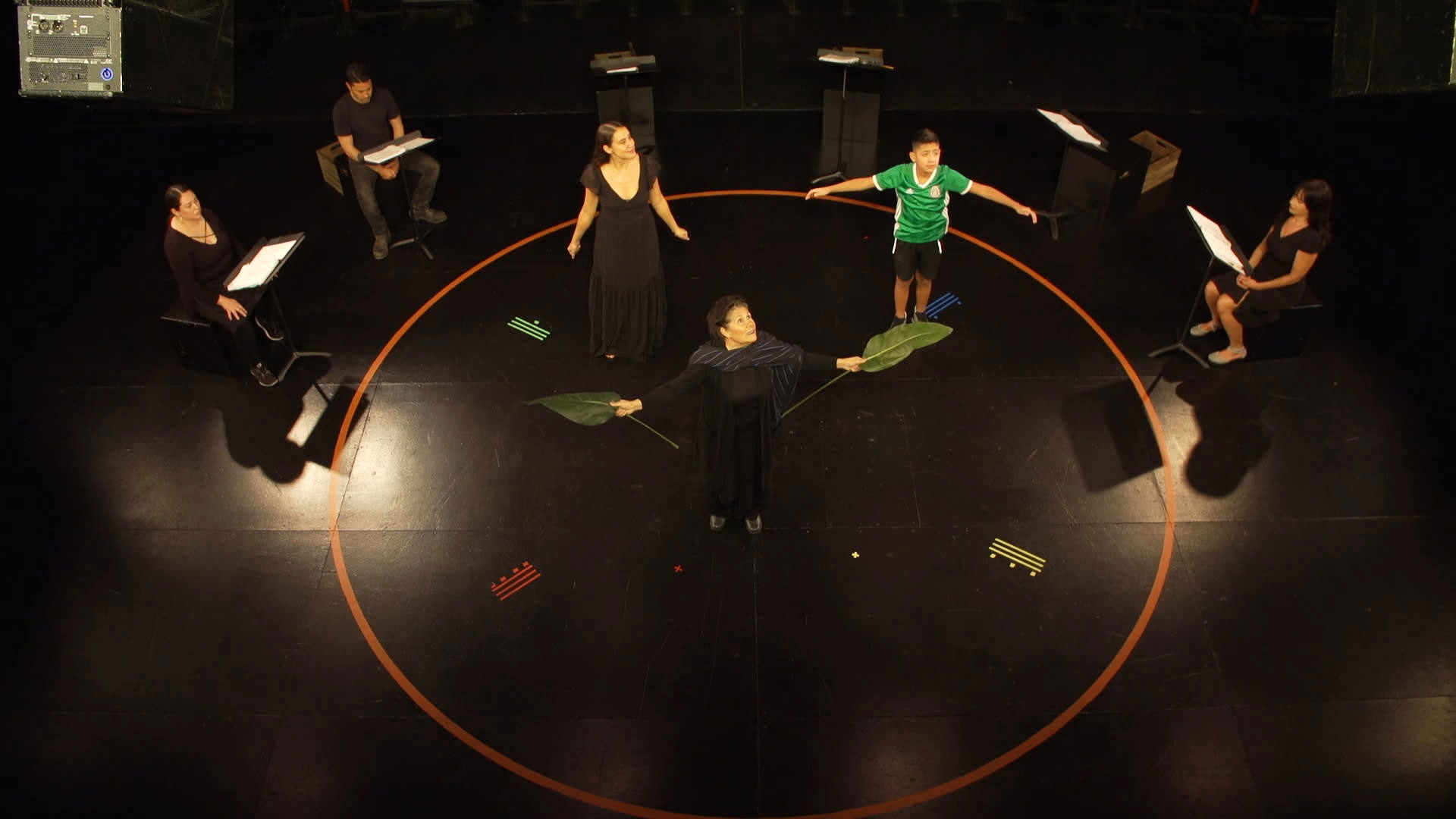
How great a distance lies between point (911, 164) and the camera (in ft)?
24.6

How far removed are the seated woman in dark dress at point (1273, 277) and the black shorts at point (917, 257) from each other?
2183mm

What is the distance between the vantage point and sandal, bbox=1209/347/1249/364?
809 centimetres

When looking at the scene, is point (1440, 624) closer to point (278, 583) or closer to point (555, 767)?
point (555, 767)

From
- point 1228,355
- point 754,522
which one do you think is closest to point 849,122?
point 1228,355

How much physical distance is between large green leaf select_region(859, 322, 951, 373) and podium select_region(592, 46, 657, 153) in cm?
480

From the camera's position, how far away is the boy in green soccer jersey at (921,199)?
7.38 m

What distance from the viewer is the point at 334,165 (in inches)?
388

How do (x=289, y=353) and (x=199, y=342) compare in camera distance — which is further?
(x=289, y=353)

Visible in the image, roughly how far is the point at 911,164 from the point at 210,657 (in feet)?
19.0

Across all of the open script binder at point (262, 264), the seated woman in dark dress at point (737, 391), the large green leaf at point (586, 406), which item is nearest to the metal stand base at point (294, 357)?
the open script binder at point (262, 264)

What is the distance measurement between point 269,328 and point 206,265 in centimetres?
74

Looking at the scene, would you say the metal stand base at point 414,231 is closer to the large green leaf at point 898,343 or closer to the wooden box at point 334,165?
the wooden box at point 334,165

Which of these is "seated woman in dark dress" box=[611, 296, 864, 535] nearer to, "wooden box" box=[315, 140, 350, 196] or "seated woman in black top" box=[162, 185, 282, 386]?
"seated woman in black top" box=[162, 185, 282, 386]

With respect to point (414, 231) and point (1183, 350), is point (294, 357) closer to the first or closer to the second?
point (414, 231)
